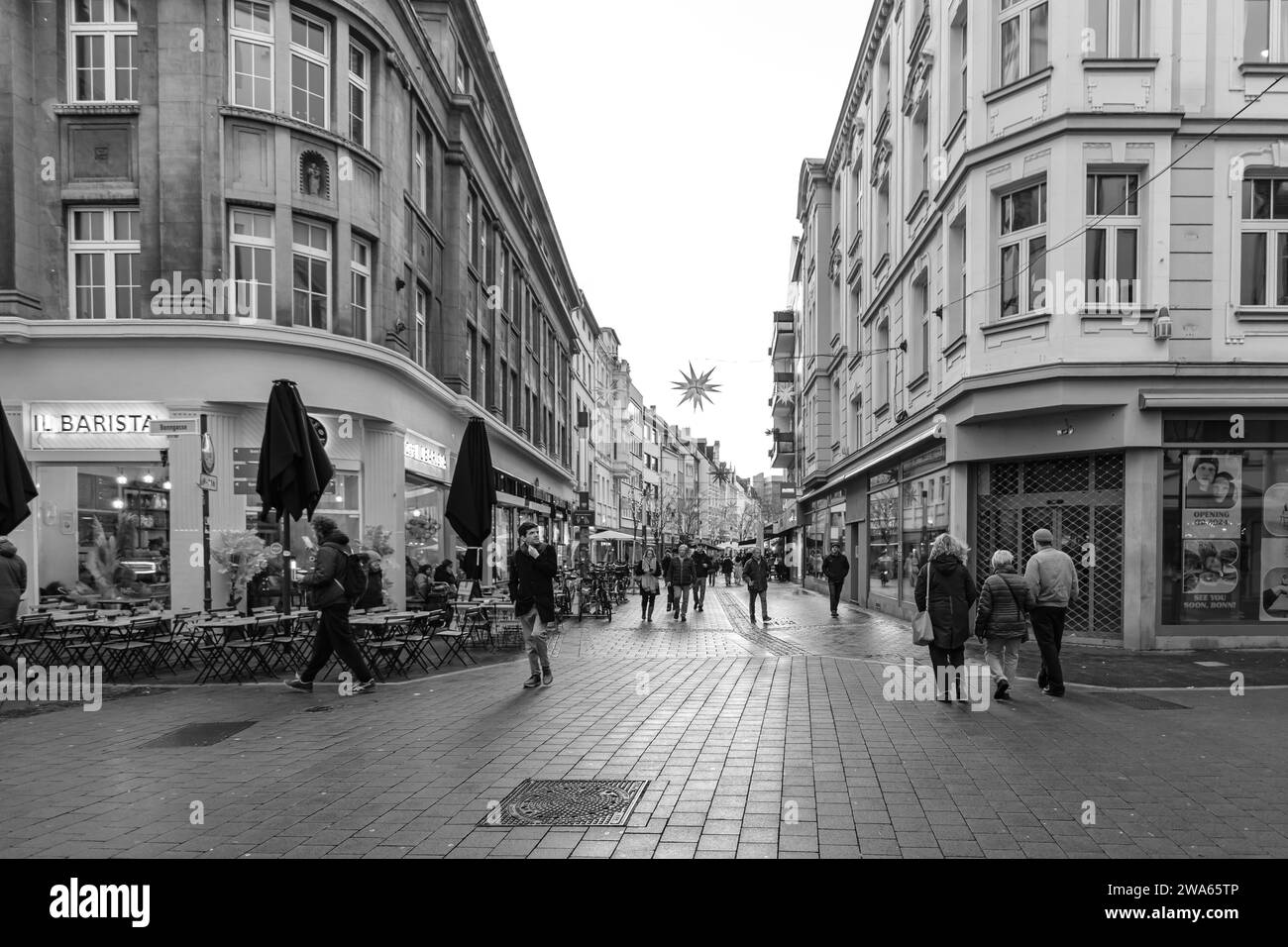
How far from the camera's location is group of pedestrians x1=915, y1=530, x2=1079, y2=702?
28.7 feet

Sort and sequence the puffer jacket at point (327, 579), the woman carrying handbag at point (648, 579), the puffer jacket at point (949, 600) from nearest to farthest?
the puffer jacket at point (949, 600), the puffer jacket at point (327, 579), the woman carrying handbag at point (648, 579)

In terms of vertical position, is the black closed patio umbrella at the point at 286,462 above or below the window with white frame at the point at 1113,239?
below

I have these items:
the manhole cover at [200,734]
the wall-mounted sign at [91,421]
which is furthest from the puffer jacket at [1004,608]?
the wall-mounted sign at [91,421]

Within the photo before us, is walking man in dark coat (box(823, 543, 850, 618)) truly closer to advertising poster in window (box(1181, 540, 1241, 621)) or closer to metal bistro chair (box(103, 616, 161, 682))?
advertising poster in window (box(1181, 540, 1241, 621))

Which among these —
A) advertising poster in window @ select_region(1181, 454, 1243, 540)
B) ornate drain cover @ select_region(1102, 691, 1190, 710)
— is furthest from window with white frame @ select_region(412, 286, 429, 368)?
ornate drain cover @ select_region(1102, 691, 1190, 710)

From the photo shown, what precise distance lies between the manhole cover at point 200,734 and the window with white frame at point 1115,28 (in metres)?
15.2

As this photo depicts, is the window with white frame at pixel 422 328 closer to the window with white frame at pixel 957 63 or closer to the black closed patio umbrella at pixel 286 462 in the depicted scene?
the black closed patio umbrella at pixel 286 462

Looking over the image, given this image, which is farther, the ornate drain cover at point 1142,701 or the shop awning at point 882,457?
the shop awning at point 882,457

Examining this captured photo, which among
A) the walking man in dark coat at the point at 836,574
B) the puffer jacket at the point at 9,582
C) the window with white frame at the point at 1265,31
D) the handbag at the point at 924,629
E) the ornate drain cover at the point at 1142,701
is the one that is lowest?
the walking man in dark coat at the point at 836,574

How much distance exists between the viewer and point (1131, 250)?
43.8 ft

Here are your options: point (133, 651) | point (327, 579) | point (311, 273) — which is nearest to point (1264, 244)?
point (327, 579)

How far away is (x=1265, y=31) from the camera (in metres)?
13.3

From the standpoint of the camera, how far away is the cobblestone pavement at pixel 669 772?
469 cm

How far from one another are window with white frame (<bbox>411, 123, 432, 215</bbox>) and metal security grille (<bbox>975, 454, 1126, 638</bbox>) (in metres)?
14.6
